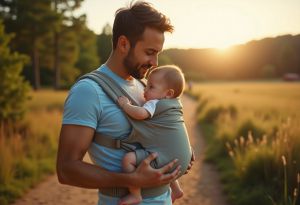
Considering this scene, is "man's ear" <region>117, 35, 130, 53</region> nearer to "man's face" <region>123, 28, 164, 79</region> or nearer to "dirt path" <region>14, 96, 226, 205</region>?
"man's face" <region>123, 28, 164, 79</region>

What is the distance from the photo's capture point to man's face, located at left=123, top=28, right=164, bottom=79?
2.26m

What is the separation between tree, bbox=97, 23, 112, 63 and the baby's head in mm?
57398

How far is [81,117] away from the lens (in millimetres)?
1984

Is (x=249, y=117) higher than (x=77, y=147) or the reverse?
the reverse

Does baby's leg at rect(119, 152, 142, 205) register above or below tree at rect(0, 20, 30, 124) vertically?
above

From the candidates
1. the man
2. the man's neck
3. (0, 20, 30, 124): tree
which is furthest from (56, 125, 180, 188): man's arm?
(0, 20, 30, 124): tree

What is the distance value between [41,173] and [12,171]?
31.7 inches

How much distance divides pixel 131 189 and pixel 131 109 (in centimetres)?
44

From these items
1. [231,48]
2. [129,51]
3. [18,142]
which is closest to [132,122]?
[129,51]

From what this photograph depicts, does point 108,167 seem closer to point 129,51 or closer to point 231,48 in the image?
point 129,51

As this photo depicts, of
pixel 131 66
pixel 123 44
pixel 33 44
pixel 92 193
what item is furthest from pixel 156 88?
pixel 33 44

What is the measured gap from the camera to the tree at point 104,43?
60688 millimetres

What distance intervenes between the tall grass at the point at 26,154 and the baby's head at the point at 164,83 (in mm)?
4256

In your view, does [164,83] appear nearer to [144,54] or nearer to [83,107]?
[144,54]
